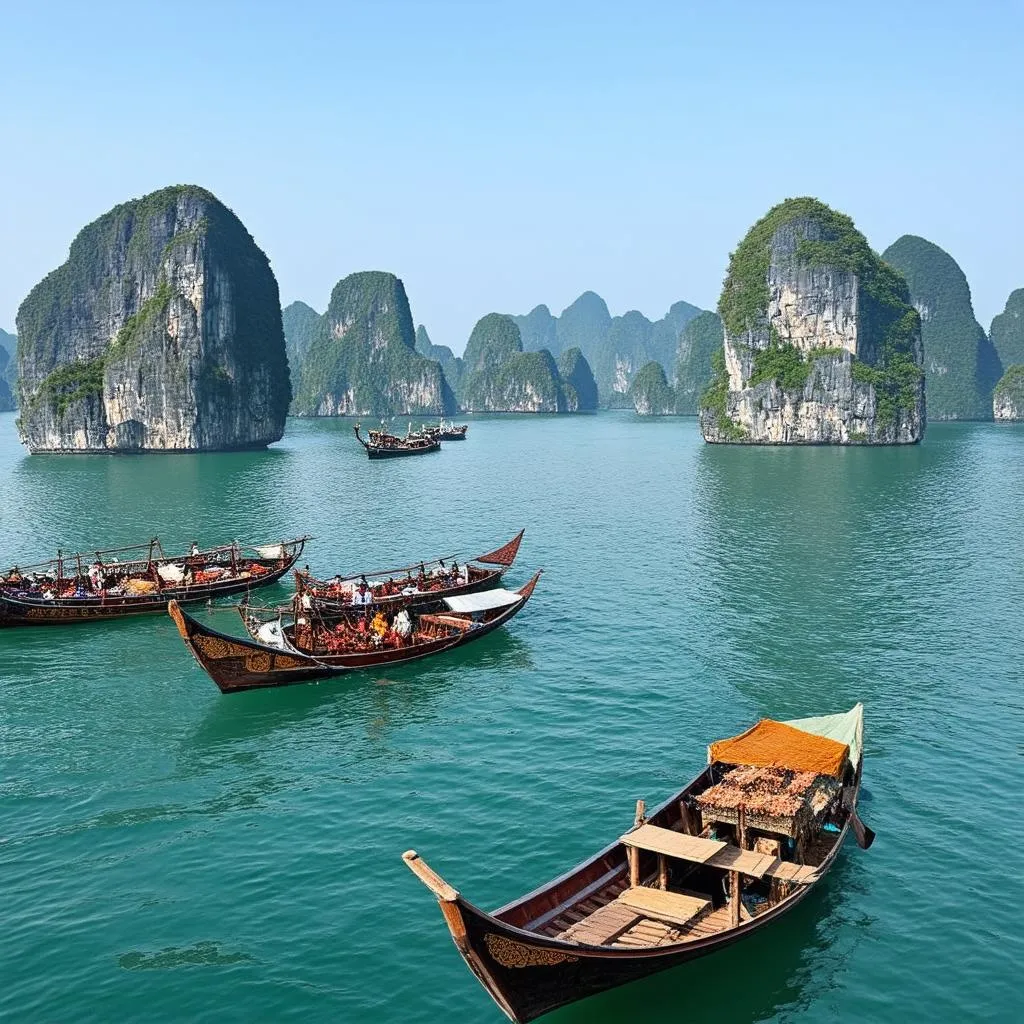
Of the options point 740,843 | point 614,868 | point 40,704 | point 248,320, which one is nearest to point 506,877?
point 614,868

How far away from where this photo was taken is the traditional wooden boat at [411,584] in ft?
101

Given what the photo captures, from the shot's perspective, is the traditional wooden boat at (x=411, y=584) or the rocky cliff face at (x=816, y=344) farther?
the rocky cliff face at (x=816, y=344)

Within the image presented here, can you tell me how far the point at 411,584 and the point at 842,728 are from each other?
59.4 ft

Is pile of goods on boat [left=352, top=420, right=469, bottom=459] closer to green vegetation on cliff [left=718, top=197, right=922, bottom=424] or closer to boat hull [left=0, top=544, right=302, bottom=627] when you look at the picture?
green vegetation on cliff [left=718, top=197, right=922, bottom=424]

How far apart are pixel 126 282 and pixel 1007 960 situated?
13870 centimetres

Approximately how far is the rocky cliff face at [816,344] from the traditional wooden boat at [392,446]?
40.5m

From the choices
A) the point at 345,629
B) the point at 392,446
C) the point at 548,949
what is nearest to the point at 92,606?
the point at 345,629

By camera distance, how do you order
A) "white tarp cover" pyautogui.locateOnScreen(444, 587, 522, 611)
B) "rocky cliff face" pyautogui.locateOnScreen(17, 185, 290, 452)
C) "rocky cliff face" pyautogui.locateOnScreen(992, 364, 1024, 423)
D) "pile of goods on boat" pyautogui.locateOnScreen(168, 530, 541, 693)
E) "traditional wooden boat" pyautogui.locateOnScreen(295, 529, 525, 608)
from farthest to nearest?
"rocky cliff face" pyautogui.locateOnScreen(992, 364, 1024, 423), "rocky cliff face" pyautogui.locateOnScreen(17, 185, 290, 452), "traditional wooden boat" pyautogui.locateOnScreen(295, 529, 525, 608), "white tarp cover" pyautogui.locateOnScreen(444, 587, 522, 611), "pile of goods on boat" pyautogui.locateOnScreen(168, 530, 541, 693)

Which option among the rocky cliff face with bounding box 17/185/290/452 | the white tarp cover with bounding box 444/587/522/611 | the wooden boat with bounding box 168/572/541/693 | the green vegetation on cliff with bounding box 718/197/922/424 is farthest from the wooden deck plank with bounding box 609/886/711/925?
the green vegetation on cliff with bounding box 718/197/922/424

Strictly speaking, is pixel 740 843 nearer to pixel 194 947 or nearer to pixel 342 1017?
pixel 342 1017

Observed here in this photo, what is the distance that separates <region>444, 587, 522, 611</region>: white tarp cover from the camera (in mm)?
29916

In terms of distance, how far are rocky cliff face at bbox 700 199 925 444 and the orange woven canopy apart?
103m

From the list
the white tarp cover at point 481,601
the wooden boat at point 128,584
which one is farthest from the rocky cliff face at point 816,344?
the white tarp cover at point 481,601

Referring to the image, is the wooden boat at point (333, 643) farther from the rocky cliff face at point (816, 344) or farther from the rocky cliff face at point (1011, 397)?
the rocky cliff face at point (1011, 397)
